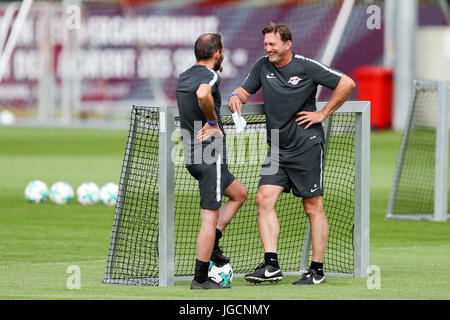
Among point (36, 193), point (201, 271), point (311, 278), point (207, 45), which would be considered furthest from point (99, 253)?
point (36, 193)

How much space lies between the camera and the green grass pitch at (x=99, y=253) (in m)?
9.62

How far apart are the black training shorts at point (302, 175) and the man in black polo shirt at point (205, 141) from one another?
659 mm

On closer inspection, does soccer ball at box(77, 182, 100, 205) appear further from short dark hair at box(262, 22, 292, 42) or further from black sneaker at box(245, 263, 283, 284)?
short dark hair at box(262, 22, 292, 42)

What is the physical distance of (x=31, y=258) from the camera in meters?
12.1

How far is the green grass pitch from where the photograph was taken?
9625mm

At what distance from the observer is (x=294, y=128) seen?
33.7ft

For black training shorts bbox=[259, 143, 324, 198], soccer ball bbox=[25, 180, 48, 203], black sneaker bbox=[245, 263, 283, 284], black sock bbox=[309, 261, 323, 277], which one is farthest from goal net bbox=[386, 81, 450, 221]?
black sneaker bbox=[245, 263, 283, 284]

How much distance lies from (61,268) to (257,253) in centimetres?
229

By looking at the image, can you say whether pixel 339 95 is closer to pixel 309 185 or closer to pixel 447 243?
pixel 309 185

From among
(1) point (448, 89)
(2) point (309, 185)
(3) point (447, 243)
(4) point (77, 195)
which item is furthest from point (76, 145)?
(2) point (309, 185)

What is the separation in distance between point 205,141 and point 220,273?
1162mm

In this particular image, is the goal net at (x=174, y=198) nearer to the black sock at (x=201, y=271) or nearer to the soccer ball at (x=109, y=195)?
the black sock at (x=201, y=271)

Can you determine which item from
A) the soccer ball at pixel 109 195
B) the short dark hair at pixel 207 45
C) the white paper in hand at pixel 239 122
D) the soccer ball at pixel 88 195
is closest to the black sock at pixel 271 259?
the white paper in hand at pixel 239 122
